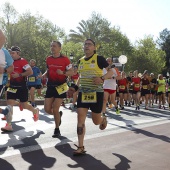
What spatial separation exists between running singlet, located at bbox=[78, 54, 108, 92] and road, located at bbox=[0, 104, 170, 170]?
1.10 metres

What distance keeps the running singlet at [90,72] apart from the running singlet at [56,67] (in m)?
1.17

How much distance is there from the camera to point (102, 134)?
6848mm

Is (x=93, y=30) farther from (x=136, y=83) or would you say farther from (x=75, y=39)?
(x=136, y=83)

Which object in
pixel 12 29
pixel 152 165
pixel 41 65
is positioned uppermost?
pixel 12 29

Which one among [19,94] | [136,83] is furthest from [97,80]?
[136,83]

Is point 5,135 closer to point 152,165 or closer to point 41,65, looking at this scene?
point 152,165

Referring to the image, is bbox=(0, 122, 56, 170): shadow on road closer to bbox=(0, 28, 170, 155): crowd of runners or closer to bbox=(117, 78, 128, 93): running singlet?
bbox=(0, 28, 170, 155): crowd of runners

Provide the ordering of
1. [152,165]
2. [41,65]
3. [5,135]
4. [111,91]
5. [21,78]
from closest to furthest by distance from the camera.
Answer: [152,165] → [5,135] → [21,78] → [111,91] → [41,65]

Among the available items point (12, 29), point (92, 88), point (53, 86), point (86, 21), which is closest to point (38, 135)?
point (53, 86)

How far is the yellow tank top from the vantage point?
5258 millimetres

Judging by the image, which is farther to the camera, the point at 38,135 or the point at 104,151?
the point at 38,135

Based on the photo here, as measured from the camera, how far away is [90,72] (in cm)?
529

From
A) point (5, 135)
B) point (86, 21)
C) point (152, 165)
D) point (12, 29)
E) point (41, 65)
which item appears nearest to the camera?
point (152, 165)

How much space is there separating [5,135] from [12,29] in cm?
3600
